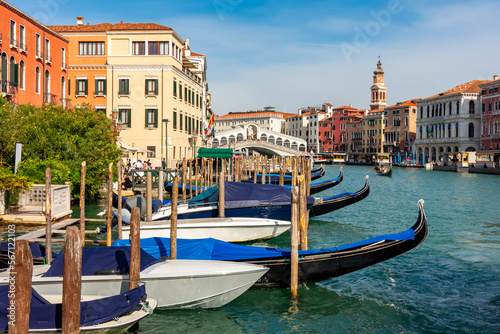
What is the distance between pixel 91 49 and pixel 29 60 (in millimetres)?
9201

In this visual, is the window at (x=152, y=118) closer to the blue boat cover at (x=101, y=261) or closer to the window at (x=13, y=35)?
the window at (x=13, y=35)

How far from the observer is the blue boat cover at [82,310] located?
470cm

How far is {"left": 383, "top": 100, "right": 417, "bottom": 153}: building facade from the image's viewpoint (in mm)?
71562

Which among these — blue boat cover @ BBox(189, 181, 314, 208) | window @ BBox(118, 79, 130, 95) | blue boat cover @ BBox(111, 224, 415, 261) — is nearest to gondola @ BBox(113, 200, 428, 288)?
blue boat cover @ BBox(111, 224, 415, 261)

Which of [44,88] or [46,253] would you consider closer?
[46,253]

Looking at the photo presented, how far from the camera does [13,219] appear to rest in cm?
1248

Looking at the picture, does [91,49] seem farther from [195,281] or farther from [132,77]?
[195,281]

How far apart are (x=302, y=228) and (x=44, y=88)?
15722 millimetres

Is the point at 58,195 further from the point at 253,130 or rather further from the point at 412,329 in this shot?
the point at 253,130

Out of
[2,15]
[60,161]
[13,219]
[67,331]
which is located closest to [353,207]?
[60,161]

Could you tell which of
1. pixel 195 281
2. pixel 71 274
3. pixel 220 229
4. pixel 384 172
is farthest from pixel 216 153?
pixel 71 274

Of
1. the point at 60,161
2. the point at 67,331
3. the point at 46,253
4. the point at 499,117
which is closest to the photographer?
the point at 67,331

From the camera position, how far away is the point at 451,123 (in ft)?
193

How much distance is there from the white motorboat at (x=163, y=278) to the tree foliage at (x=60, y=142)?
8.78 metres
